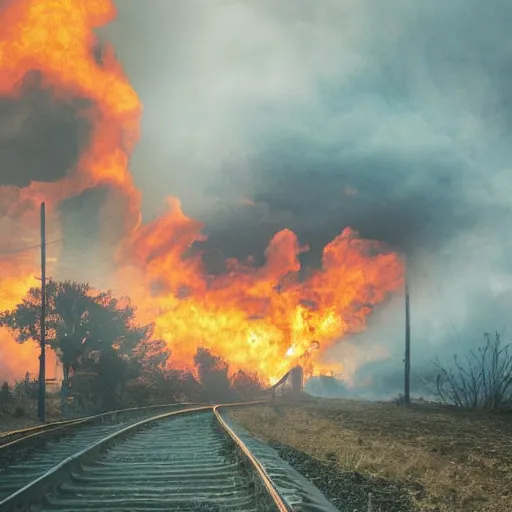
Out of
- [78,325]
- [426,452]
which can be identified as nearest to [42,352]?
[78,325]

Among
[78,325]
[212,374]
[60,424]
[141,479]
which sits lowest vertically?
[212,374]

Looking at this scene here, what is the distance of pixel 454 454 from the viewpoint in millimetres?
17172

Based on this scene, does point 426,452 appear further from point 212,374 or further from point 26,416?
point 212,374

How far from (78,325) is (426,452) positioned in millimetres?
32563

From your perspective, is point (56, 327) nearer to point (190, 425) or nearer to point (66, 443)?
point (190, 425)

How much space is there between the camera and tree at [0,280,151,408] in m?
43.5

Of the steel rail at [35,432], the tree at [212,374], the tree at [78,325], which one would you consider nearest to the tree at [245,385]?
the tree at [212,374]

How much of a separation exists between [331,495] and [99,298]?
1491 inches

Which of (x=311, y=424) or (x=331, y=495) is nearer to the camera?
(x=331, y=495)

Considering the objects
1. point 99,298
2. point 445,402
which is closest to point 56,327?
point 99,298

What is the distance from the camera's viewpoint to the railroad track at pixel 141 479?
9062 mm

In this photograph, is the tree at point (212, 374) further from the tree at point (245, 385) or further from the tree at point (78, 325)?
the tree at point (78, 325)

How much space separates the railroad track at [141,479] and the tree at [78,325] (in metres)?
26.0

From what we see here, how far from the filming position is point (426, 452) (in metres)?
17.2
